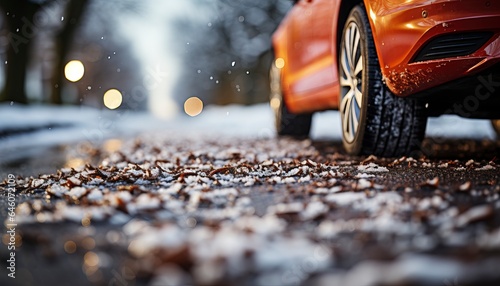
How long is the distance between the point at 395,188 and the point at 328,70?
2391 millimetres

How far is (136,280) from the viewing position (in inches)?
66.7

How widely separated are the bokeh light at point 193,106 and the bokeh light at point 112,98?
12.5 meters

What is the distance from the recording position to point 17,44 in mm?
17109

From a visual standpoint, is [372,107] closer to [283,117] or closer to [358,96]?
[358,96]

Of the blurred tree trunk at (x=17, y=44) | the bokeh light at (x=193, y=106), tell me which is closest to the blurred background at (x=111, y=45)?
the blurred tree trunk at (x=17, y=44)

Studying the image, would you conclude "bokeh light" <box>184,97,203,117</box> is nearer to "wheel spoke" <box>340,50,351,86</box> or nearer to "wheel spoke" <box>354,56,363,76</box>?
"wheel spoke" <box>340,50,351,86</box>

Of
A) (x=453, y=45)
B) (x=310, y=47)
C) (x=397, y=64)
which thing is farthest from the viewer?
(x=310, y=47)

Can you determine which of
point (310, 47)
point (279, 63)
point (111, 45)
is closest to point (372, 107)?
point (310, 47)

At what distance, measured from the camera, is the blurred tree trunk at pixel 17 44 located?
16.2 meters

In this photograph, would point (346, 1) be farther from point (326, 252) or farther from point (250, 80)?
point (250, 80)

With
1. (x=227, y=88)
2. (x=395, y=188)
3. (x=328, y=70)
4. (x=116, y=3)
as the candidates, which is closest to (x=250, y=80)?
(x=227, y=88)

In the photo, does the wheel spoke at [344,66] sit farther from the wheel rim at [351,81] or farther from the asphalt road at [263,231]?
the asphalt road at [263,231]

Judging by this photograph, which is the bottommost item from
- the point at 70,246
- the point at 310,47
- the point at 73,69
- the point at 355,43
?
the point at 70,246

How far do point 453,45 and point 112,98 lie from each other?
186 feet
